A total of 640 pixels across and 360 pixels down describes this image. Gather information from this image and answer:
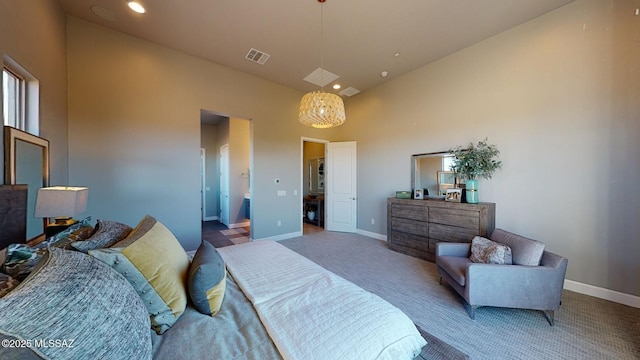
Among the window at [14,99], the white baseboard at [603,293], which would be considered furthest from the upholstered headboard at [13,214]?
the white baseboard at [603,293]

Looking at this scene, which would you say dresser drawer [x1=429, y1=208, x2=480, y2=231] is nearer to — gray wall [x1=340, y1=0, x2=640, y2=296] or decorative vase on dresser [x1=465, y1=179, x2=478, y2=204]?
decorative vase on dresser [x1=465, y1=179, x2=478, y2=204]

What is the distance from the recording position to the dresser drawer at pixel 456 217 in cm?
318

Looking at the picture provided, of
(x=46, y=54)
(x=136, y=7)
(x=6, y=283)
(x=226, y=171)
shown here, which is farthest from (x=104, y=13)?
(x=226, y=171)

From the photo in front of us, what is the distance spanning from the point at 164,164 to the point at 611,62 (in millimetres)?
5840

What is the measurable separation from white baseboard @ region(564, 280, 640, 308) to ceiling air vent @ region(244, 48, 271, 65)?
5.26 m

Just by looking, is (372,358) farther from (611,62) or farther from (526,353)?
(611,62)

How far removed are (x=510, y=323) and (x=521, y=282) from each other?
396 millimetres

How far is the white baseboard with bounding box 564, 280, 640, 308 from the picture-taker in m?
2.37

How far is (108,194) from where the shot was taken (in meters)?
3.16

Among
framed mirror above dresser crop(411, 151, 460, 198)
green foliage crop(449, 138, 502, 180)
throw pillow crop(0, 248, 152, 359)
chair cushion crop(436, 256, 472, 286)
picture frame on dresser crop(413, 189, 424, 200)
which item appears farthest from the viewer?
picture frame on dresser crop(413, 189, 424, 200)

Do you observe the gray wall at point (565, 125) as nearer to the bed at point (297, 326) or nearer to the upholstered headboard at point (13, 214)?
the bed at point (297, 326)

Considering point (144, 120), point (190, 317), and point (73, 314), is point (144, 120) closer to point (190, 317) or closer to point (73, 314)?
point (190, 317)

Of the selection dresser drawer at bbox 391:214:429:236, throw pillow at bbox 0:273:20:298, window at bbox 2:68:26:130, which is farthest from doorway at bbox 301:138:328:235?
throw pillow at bbox 0:273:20:298

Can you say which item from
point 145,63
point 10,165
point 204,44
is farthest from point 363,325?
point 145,63
